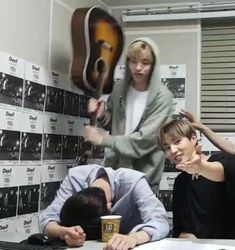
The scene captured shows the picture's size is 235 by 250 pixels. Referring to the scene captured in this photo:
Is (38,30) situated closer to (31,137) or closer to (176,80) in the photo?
(31,137)

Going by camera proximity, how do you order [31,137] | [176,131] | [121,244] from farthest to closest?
[31,137]
[176,131]
[121,244]

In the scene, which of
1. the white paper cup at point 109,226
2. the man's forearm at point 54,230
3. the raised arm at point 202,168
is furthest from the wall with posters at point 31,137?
the raised arm at point 202,168

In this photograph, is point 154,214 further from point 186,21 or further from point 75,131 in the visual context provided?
point 186,21

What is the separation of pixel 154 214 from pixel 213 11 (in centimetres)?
183

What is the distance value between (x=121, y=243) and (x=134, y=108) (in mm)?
1120

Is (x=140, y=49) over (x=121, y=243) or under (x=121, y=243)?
over

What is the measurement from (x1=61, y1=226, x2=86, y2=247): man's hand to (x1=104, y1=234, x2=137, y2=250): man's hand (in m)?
0.12

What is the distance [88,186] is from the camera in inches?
73.5

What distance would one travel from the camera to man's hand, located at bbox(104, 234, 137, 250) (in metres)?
1.39

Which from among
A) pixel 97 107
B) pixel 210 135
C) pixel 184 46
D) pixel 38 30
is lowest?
pixel 210 135

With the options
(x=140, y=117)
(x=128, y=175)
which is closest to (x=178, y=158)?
(x=128, y=175)

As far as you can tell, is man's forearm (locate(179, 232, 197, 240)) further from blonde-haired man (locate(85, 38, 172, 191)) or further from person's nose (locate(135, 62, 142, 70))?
person's nose (locate(135, 62, 142, 70))

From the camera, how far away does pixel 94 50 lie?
2326 mm

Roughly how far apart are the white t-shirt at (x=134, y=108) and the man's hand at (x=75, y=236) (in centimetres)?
97
